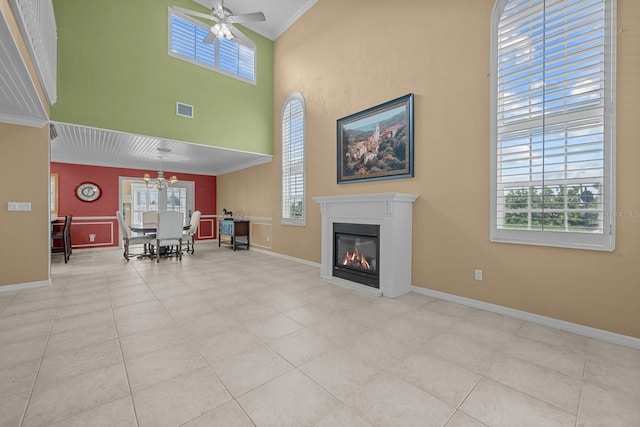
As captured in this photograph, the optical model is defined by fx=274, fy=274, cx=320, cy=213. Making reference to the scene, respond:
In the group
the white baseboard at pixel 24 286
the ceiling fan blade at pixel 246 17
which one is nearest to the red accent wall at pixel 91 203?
the white baseboard at pixel 24 286

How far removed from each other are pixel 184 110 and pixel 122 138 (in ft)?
3.91

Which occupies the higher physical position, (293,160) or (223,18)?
(223,18)

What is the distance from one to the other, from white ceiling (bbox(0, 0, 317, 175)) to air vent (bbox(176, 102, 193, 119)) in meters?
0.54

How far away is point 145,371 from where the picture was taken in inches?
69.4

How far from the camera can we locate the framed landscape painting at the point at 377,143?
362 cm

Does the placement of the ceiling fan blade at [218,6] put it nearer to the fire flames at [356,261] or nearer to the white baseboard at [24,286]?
the fire flames at [356,261]

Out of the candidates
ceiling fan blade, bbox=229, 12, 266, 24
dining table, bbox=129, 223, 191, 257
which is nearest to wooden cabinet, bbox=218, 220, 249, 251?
dining table, bbox=129, 223, 191, 257

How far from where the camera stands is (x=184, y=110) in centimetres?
512

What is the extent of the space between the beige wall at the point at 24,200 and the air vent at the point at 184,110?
180 centimetres

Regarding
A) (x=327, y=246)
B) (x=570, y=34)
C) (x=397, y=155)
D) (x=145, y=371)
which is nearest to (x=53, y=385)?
(x=145, y=371)

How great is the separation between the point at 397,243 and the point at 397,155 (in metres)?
1.22

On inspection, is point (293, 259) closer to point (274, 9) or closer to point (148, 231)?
point (148, 231)

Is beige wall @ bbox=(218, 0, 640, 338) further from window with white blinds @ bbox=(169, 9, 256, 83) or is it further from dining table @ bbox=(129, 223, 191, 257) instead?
dining table @ bbox=(129, 223, 191, 257)

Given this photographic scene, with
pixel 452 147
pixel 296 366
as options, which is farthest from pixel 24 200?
pixel 452 147
